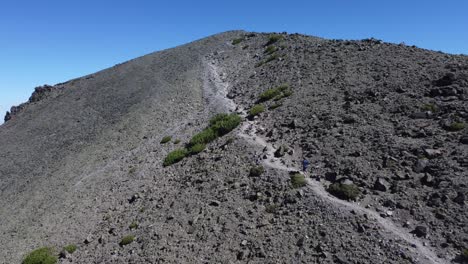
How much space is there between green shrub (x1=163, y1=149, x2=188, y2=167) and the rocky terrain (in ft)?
1.77

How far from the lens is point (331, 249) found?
15125mm

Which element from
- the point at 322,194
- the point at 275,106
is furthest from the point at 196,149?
the point at 322,194

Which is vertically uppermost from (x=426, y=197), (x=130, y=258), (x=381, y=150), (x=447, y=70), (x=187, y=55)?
(x=187, y=55)

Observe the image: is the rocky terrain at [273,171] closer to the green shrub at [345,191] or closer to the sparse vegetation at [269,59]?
the green shrub at [345,191]

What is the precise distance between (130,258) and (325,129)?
1403 centimetres

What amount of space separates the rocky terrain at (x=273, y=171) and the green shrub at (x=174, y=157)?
1.77 feet

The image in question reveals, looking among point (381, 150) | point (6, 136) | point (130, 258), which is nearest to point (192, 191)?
point (130, 258)

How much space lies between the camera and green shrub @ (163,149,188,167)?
2741 centimetres

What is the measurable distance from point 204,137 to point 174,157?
2.81m

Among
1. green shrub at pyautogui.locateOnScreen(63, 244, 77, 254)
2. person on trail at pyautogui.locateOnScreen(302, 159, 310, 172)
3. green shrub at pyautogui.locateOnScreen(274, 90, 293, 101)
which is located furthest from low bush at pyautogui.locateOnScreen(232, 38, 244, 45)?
green shrub at pyautogui.locateOnScreen(63, 244, 77, 254)

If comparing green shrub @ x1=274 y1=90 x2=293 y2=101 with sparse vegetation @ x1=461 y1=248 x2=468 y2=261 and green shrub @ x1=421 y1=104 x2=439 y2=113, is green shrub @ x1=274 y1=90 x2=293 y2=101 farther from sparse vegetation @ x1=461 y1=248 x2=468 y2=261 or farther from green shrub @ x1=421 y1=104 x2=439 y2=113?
sparse vegetation @ x1=461 y1=248 x2=468 y2=261

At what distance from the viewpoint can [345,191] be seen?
18.0 m

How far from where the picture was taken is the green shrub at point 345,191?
58.3 feet

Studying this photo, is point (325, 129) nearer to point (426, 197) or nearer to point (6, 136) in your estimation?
point (426, 197)
